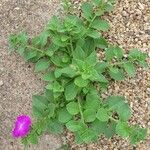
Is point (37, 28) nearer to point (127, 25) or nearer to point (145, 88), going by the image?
point (127, 25)

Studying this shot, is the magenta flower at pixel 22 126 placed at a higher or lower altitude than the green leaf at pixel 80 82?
lower

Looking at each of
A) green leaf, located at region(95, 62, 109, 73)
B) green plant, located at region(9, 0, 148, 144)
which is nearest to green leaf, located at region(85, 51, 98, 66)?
green plant, located at region(9, 0, 148, 144)

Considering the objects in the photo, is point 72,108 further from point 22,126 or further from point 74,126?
point 22,126

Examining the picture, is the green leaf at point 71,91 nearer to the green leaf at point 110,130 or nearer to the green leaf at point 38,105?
the green leaf at point 38,105

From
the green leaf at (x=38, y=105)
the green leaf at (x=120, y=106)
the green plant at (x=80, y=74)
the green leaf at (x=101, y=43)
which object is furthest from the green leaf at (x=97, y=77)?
the green leaf at (x=38, y=105)

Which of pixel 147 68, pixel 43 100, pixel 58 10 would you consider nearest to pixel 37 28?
pixel 58 10

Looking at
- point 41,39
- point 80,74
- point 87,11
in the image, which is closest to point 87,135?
point 80,74
